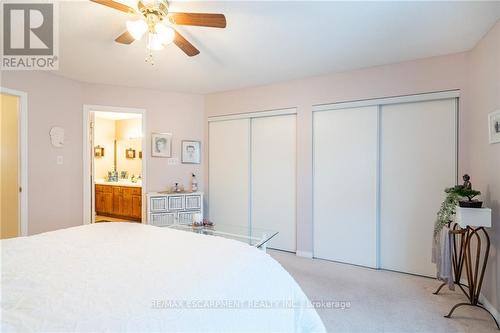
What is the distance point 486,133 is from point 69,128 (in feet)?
15.0

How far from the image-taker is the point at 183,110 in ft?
14.1

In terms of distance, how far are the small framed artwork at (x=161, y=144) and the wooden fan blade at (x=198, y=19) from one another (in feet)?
8.11

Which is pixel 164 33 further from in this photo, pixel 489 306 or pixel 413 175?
pixel 489 306

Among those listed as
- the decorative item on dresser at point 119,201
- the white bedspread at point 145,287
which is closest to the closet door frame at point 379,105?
the white bedspread at point 145,287

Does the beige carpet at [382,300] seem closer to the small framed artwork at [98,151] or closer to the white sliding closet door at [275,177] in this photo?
the white sliding closet door at [275,177]

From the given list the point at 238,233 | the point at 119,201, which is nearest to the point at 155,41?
the point at 238,233

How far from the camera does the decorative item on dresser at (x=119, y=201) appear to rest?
5.36m

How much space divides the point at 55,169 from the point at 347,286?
3.71m

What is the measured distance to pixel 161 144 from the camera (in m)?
4.12

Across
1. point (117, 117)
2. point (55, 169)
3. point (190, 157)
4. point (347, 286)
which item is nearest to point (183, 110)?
point (190, 157)

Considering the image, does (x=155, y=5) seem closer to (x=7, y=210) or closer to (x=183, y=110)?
(x=183, y=110)

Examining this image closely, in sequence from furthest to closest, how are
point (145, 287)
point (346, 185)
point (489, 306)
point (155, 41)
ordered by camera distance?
point (346, 185) → point (489, 306) → point (155, 41) → point (145, 287)

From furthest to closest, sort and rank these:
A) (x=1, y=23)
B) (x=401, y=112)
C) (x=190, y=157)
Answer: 1. (x=190, y=157)
2. (x=401, y=112)
3. (x=1, y=23)

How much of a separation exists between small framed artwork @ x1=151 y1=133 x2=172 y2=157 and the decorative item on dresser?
5.10 ft
